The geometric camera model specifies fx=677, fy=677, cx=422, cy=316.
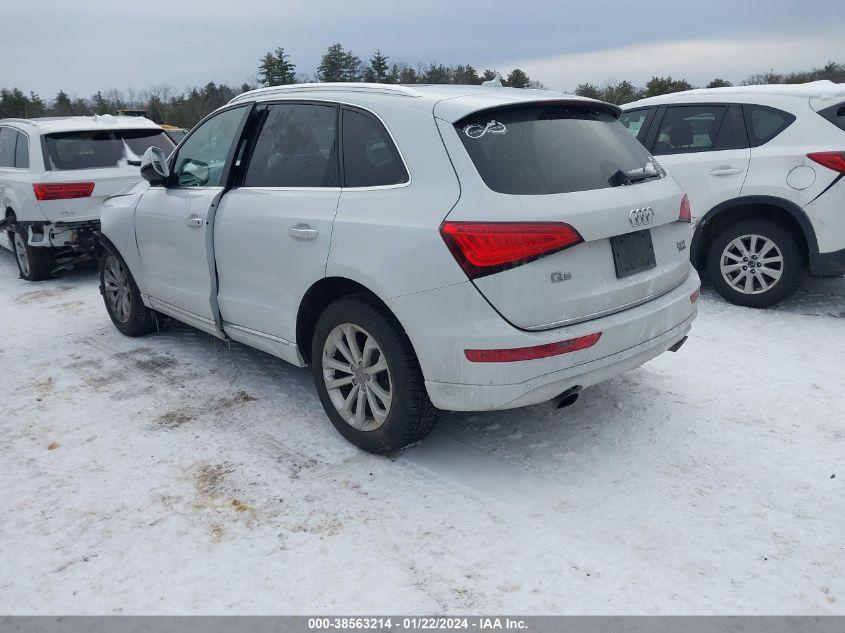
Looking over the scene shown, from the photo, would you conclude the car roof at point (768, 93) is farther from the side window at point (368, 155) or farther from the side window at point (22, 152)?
the side window at point (22, 152)

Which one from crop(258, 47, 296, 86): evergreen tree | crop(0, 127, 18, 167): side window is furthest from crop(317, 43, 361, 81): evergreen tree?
crop(0, 127, 18, 167): side window

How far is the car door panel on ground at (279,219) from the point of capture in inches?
141

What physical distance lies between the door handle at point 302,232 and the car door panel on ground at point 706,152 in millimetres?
4075

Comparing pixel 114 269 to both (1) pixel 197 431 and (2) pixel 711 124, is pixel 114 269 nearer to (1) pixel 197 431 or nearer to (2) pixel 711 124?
(1) pixel 197 431

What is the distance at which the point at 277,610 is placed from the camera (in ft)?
8.10

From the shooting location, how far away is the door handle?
3.52 metres

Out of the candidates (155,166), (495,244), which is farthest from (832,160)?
(155,166)

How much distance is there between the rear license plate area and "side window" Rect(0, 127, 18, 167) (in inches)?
303

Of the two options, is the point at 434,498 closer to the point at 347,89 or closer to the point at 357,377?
the point at 357,377

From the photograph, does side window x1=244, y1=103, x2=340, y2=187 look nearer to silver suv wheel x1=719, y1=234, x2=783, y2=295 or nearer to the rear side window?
silver suv wheel x1=719, y1=234, x2=783, y2=295

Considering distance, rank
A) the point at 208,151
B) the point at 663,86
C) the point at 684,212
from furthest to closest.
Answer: the point at 663,86, the point at 208,151, the point at 684,212

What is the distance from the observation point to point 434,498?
3162 mm

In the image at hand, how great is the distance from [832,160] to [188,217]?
494 cm

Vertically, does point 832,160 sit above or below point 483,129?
below
